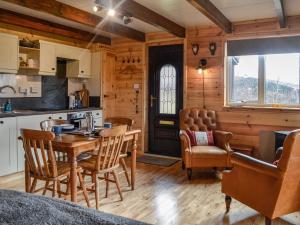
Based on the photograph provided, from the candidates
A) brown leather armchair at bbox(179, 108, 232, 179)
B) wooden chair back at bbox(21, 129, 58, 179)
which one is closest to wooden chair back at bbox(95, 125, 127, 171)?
wooden chair back at bbox(21, 129, 58, 179)

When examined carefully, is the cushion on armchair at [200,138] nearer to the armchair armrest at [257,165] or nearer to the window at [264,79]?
the window at [264,79]

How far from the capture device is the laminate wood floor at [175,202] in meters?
2.94

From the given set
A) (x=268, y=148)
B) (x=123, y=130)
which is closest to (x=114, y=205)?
(x=123, y=130)

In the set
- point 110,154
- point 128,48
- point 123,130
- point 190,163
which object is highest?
point 128,48

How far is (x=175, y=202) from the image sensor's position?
339 centimetres

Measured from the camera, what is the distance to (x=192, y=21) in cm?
490

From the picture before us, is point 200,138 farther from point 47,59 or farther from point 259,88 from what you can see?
point 47,59

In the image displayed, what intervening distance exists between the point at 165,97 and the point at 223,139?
1.71m

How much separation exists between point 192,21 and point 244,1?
3.92 ft

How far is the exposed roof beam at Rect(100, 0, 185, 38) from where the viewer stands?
359 cm

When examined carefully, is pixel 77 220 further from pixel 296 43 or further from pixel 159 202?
pixel 296 43

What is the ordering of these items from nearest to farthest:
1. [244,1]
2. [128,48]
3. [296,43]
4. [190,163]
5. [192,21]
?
1. [244,1]
2. [190,163]
3. [296,43]
4. [192,21]
5. [128,48]

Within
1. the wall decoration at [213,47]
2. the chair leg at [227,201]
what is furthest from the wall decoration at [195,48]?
the chair leg at [227,201]

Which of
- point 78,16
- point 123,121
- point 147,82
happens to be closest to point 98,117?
point 147,82
